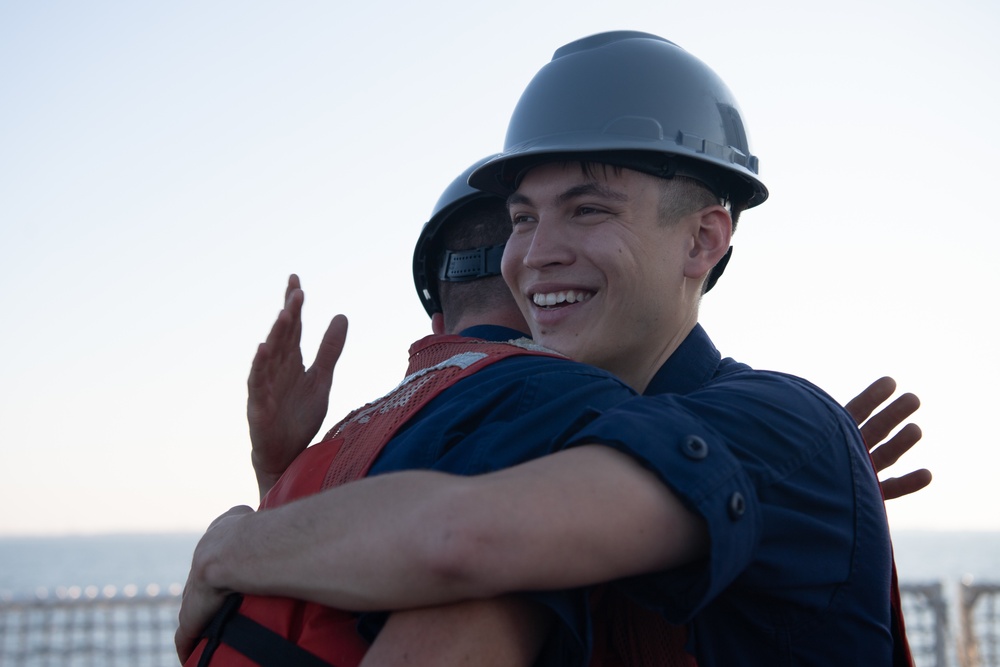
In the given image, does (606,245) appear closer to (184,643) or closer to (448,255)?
(448,255)

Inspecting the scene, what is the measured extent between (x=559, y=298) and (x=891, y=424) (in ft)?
5.16

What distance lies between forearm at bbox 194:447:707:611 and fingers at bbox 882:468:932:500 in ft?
7.52

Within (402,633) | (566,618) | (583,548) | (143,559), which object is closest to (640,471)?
(583,548)

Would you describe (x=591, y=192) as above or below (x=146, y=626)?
above

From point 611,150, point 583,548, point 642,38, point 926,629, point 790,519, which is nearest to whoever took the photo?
point 583,548

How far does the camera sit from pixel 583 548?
6.76 feet

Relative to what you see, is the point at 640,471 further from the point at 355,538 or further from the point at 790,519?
the point at 355,538

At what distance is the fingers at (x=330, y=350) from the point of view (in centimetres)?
393

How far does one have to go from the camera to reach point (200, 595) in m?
2.62

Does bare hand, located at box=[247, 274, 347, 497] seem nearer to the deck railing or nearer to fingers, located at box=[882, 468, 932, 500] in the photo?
fingers, located at box=[882, 468, 932, 500]

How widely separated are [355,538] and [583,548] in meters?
0.46

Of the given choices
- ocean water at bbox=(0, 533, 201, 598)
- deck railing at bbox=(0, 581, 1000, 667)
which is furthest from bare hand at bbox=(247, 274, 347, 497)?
ocean water at bbox=(0, 533, 201, 598)

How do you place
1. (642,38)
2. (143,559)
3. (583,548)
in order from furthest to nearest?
1. (143,559)
2. (642,38)
3. (583,548)

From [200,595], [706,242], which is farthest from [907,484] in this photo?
[200,595]
